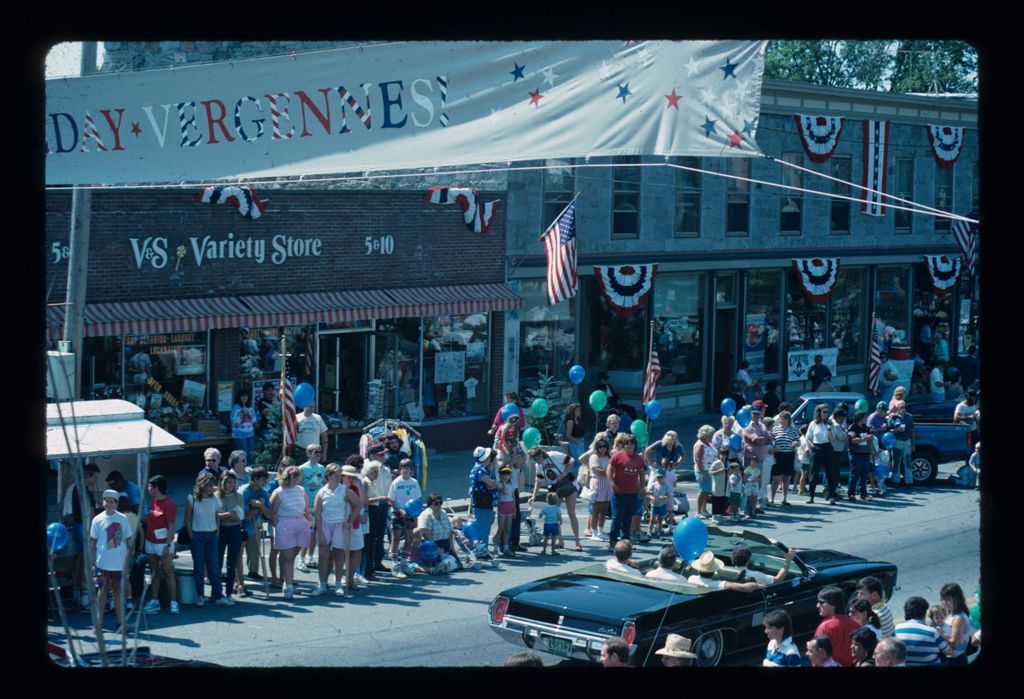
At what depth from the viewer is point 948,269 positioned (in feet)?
109

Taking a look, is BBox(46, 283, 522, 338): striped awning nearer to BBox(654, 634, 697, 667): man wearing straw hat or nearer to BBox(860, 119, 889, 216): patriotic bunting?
BBox(654, 634, 697, 667): man wearing straw hat

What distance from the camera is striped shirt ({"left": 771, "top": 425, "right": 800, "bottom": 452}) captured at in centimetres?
1828

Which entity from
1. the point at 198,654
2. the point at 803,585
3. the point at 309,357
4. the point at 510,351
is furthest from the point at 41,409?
the point at 510,351

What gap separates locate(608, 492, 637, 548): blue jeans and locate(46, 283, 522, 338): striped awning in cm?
692

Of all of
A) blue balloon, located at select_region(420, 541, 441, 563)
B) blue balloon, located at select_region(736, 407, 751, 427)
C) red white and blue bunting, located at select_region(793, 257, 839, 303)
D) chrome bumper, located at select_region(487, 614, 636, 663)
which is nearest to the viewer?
chrome bumper, located at select_region(487, 614, 636, 663)

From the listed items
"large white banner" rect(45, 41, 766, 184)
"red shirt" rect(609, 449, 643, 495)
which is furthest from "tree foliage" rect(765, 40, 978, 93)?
"large white banner" rect(45, 41, 766, 184)

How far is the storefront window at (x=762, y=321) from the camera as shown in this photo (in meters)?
29.2

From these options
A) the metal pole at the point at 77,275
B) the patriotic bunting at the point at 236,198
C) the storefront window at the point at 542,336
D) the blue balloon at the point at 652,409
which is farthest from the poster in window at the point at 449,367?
the metal pole at the point at 77,275

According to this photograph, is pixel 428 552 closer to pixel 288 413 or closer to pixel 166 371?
pixel 288 413

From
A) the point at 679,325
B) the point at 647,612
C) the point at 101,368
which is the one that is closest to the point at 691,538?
the point at 647,612

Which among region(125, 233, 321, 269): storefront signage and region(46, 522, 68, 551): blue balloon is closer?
region(46, 522, 68, 551): blue balloon

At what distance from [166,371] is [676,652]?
11812 millimetres

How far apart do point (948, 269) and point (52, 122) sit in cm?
2953

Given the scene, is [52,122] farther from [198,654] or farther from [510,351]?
[510,351]
